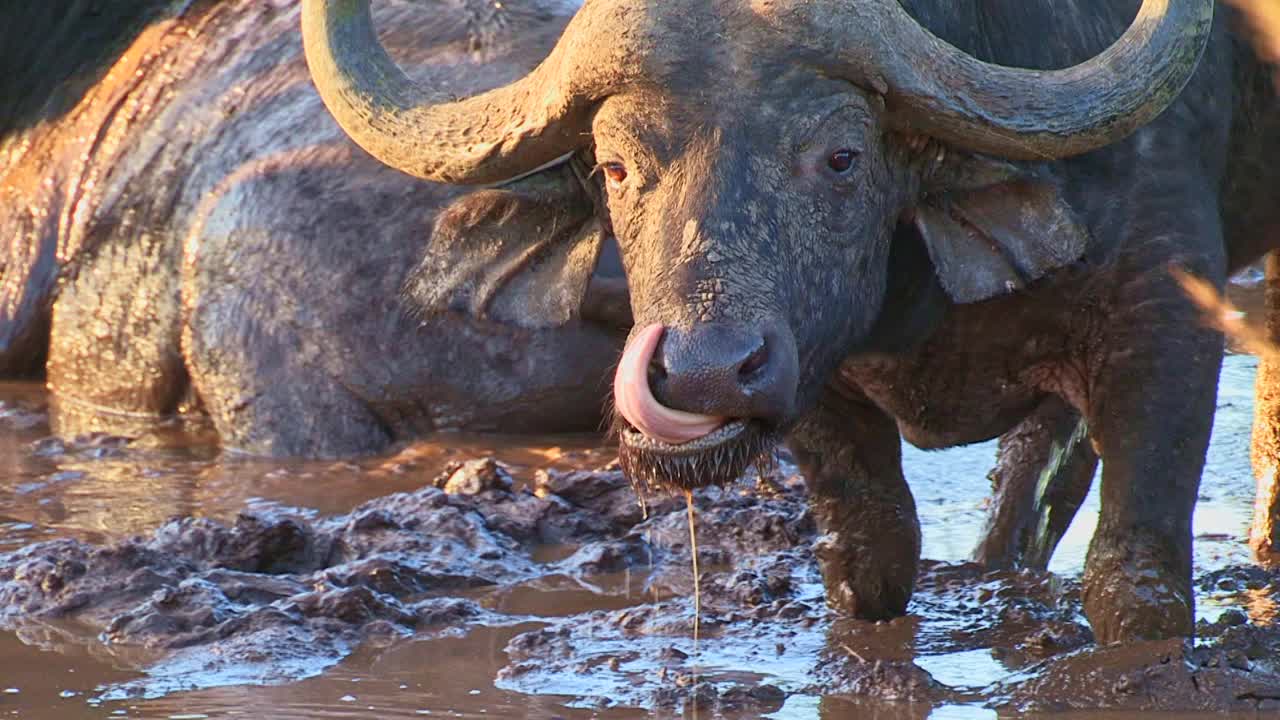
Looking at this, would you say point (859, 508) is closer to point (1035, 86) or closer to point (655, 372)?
point (1035, 86)

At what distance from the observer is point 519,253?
548cm

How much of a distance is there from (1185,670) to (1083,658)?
249 mm

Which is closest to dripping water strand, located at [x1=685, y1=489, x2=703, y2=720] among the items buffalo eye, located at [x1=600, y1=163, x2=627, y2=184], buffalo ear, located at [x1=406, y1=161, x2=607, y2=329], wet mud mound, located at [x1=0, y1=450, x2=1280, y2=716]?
wet mud mound, located at [x1=0, y1=450, x2=1280, y2=716]

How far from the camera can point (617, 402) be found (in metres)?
4.53

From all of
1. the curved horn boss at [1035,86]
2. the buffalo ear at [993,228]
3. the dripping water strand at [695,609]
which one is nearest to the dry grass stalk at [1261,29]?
the curved horn boss at [1035,86]

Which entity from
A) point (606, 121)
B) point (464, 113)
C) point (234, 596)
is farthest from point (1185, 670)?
point (234, 596)

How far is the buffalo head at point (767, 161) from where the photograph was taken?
14.9ft

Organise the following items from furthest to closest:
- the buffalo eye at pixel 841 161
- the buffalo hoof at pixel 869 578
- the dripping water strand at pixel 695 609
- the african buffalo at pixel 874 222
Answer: the buffalo hoof at pixel 869 578, the dripping water strand at pixel 695 609, the buffalo eye at pixel 841 161, the african buffalo at pixel 874 222

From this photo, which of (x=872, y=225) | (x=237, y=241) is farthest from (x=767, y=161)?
(x=237, y=241)

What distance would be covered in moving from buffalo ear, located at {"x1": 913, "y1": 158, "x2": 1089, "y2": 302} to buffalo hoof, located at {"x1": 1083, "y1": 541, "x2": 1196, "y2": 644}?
67cm

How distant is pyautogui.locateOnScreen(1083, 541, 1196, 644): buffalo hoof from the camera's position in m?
5.10

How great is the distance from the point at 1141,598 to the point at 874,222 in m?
1.05

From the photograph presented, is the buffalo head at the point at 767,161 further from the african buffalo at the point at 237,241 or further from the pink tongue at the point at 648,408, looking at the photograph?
the african buffalo at the point at 237,241

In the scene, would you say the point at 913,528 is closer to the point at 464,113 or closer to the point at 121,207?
the point at 464,113
